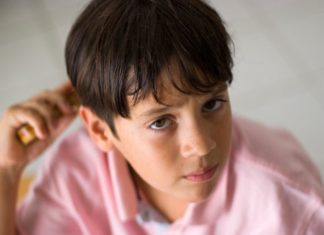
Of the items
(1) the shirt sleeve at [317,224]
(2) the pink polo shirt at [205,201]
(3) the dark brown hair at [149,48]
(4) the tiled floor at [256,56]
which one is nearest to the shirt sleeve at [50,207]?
(2) the pink polo shirt at [205,201]

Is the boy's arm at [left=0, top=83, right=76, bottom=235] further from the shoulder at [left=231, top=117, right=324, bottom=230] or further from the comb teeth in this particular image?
the shoulder at [left=231, top=117, right=324, bottom=230]

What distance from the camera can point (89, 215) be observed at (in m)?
0.87

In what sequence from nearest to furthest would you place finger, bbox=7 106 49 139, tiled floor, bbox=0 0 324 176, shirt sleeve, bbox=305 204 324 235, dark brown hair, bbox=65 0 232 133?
dark brown hair, bbox=65 0 232 133 → shirt sleeve, bbox=305 204 324 235 → finger, bbox=7 106 49 139 → tiled floor, bbox=0 0 324 176

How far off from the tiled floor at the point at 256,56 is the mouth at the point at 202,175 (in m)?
0.77

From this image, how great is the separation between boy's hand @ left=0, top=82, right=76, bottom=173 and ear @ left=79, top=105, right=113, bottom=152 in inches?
3.0

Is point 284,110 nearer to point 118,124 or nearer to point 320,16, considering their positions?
point 320,16

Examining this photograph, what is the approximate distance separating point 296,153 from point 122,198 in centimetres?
32

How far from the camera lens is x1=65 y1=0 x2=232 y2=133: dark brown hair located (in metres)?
0.61

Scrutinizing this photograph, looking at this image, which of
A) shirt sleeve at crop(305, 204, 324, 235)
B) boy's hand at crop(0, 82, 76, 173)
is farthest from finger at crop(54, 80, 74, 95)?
shirt sleeve at crop(305, 204, 324, 235)

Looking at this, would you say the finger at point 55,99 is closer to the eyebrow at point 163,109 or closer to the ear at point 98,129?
the ear at point 98,129

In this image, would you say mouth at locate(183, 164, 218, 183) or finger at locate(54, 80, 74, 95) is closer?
mouth at locate(183, 164, 218, 183)

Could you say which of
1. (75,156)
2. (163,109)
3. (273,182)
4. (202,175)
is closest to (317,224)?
(273,182)

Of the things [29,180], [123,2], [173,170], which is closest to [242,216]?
[173,170]

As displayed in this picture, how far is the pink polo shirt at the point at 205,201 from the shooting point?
2.43 ft
